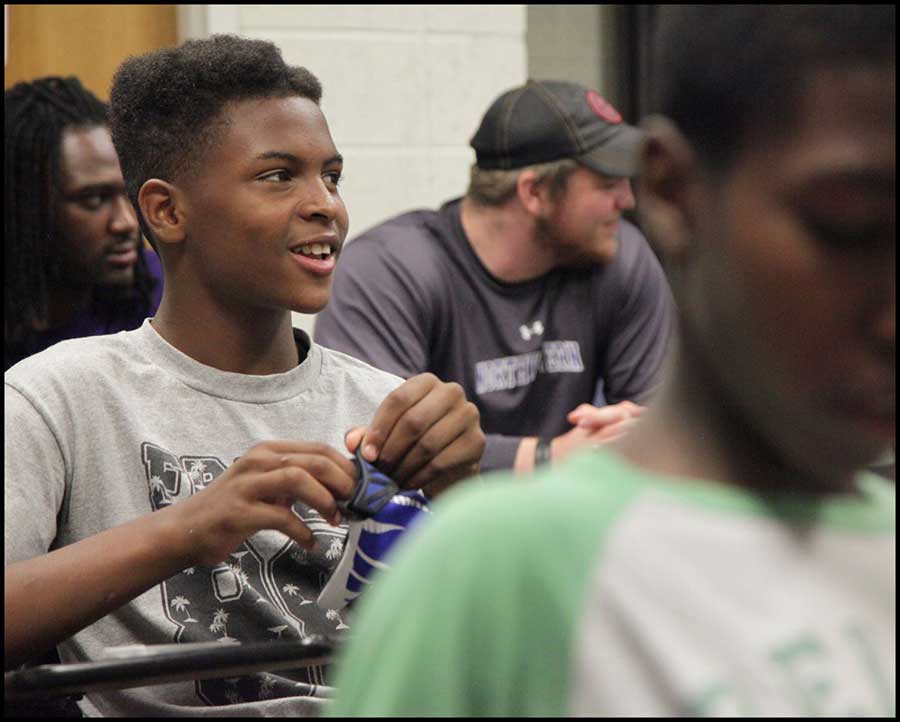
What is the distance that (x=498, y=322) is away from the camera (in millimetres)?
3197

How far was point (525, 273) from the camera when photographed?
3332 mm

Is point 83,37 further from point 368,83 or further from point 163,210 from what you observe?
point 163,210

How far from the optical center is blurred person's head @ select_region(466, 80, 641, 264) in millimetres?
3406

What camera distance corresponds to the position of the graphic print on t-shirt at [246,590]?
5.49 feet

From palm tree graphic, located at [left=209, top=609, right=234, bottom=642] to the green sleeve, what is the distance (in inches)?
39.6

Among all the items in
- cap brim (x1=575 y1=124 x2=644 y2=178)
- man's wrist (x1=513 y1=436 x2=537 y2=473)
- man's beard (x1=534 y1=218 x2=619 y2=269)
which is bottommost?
man's wrist (x1=513 y1=436 x2=537 y2=473)

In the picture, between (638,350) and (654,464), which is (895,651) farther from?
(638,350)

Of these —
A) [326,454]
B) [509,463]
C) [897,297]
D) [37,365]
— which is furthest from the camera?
[509,463]

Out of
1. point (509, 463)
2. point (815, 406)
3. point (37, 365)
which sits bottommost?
point (509, 463)

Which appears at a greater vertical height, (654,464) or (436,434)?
(654,464)

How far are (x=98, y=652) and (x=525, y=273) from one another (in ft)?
6.01

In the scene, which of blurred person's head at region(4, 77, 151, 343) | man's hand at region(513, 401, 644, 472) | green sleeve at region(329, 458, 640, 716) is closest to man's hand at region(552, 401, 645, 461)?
man's hand at region(513, 401, 644, 472)

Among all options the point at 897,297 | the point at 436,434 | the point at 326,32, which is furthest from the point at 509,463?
the point at 897,297

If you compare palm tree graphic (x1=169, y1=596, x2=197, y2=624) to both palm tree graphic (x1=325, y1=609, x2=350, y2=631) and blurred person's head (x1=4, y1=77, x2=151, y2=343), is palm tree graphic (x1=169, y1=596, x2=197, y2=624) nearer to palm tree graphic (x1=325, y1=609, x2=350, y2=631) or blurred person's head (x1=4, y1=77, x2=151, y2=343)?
palm tree graphic (x1=325, y1=609, x2=350, y2=631)
